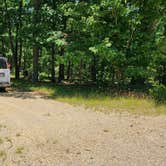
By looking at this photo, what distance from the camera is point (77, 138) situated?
433 inches

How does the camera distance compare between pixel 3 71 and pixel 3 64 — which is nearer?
pixel 3 71

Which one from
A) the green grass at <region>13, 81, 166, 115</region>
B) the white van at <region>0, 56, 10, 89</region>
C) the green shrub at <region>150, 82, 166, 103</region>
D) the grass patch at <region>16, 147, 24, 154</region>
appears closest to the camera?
the grass patch at <region>16, 147, 24, 154</region>

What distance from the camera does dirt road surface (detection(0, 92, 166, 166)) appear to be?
897 cm

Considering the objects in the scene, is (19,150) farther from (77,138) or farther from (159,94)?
(159,94)

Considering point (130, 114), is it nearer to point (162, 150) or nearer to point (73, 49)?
point (162, 150)

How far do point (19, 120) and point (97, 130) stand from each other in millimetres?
2879

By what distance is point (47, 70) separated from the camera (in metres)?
56.3

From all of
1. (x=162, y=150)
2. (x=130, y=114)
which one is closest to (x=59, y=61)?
(x=130, y=114)

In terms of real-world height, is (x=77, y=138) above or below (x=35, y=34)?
below

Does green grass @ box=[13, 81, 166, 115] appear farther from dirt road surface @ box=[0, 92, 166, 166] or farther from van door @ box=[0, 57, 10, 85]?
van door @ box=[0, 57, 10, 85]

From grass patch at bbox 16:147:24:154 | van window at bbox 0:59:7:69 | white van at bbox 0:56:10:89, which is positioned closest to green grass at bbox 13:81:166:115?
white van at bbox 0:56:10:89

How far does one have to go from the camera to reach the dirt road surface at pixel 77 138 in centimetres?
897

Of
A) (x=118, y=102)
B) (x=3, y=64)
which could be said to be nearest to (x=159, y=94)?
(x=118, y=102)

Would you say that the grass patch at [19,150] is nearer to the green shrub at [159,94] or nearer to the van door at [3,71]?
the green shrub at [159,94]
